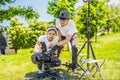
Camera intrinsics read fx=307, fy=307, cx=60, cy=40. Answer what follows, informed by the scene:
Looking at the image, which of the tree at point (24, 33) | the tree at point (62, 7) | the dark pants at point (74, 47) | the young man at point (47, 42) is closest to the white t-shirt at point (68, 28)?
the dark pants at point (74, 47)

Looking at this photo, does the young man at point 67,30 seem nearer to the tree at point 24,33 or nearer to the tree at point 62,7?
the tree at point 62,7

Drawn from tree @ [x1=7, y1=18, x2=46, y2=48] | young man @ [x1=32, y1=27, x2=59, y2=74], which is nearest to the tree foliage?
young man @ [x1=32, y1=27, x2=59, y2=74]

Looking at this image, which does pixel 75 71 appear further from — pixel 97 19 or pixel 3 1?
pixel 97 19

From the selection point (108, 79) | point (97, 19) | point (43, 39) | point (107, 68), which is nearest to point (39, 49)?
point (43, 39)

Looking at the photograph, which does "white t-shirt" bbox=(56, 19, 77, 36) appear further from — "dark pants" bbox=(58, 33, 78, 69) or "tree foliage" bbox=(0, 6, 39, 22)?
"tree foliage" bbox=(0, 6, 39, 22)

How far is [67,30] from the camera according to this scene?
25.4 feet

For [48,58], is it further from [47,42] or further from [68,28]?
[68,28]

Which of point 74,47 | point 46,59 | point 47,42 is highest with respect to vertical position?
point 47,42

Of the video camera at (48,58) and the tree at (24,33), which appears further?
the tree at (24,33)

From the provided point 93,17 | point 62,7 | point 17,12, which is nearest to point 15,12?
point 17,12

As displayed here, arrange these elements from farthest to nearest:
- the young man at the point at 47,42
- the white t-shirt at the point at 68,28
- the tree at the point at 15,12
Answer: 1. the tree at the point at 15,12
2. the white t-shirt at the point at 68,28
3. the young man at the point at 47,42

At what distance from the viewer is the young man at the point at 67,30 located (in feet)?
24.6

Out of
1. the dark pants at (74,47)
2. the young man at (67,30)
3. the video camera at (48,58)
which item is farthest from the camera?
the dark pants at (74,47)

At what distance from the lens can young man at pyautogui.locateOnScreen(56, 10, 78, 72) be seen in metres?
7.50
